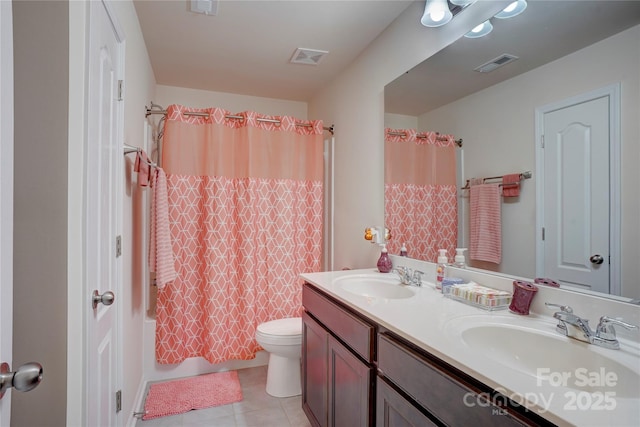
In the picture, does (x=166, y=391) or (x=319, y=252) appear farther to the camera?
(x=319, y=252)

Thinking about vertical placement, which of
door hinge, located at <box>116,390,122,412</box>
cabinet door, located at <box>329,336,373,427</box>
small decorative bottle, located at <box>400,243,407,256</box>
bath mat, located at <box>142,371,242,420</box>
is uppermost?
small decorative bottle, located at <box>400,243,407,256</box>

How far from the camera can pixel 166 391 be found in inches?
90.2

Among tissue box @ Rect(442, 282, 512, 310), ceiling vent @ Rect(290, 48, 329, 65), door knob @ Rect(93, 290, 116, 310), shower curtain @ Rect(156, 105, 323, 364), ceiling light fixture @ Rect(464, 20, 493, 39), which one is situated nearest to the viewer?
door knob @ Rect(93, 290, 116, 310)

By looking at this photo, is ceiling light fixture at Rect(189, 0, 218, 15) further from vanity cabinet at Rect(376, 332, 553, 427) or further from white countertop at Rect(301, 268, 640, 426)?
vanity cabinet at Rect(376, 332, 553, 427)

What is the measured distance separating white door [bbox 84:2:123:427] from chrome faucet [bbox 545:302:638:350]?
1.40 meters

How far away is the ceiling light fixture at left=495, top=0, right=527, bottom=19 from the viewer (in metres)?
1.26

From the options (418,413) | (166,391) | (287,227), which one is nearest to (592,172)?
(418,413)

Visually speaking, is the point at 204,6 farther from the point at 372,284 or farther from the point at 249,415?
the point at 249,415

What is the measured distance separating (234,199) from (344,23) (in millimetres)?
1470

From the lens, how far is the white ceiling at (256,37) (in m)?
1.85

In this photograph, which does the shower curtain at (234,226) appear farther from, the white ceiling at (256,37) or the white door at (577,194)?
the white door at (577,194)

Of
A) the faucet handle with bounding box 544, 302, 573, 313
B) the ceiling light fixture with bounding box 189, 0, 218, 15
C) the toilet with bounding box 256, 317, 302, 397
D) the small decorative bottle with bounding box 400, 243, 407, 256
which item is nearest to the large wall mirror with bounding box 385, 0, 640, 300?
the faucet handle with bounding box 544, 302, 573, 313

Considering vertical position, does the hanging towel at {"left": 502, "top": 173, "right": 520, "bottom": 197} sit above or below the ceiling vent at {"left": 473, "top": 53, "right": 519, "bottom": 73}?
below

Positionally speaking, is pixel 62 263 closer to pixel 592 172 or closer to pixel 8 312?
pixel 8 312
